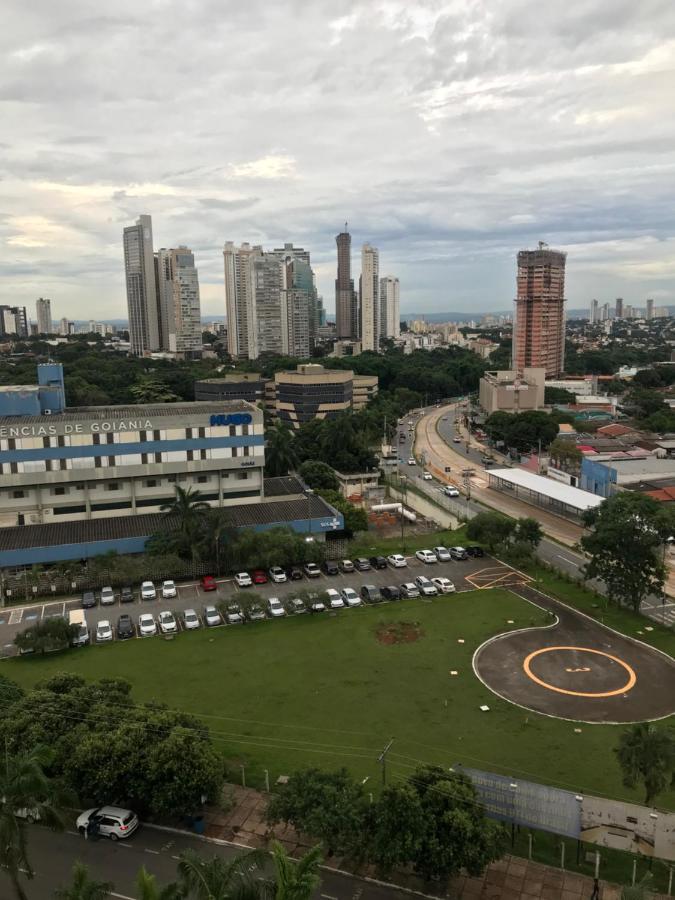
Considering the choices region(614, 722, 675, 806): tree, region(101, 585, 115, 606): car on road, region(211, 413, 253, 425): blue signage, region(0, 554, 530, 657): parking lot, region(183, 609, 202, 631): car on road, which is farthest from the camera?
region(211, 413, 253, 425): blue signage

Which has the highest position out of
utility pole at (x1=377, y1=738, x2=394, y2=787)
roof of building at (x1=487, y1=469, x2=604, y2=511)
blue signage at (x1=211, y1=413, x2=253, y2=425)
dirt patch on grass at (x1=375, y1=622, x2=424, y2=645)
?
blue signage at (x1=211, y1=413, x2=253, y2=425)

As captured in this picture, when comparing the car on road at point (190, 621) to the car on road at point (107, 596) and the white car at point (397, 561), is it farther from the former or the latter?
the white car at point (397, 561)

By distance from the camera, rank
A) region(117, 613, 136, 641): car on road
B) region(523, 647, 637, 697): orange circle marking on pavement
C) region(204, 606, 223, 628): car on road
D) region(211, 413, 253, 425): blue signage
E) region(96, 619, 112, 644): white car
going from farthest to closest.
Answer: region(211, 413, 253, 425): blue signage
region(204, 606, 223, 628): car on road
region(117, 613, 136, 641): car on road
region(96, 619, 112, 644): white car
region(523, 647, 637, 697): orange circle marking on pavement

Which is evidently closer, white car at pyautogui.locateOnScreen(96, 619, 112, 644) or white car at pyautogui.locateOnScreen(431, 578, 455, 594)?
white car at pyautogui.locateOnScreen(96, 619, 112, 644)

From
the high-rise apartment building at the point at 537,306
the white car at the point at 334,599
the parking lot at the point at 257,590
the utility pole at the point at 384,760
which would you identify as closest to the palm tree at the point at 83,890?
the utility pole at the point at 384,760

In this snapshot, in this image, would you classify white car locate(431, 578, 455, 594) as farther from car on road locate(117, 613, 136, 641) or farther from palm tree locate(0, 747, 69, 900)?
palm tree locate(0, 747, 69, 900)

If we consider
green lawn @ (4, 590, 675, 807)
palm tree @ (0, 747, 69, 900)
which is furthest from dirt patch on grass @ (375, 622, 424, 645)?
palm tree @ (0, 747, 69, 900)

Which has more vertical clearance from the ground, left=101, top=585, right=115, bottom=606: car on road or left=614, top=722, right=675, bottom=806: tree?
left=614, top=722, right=675, bottom=806: tree
